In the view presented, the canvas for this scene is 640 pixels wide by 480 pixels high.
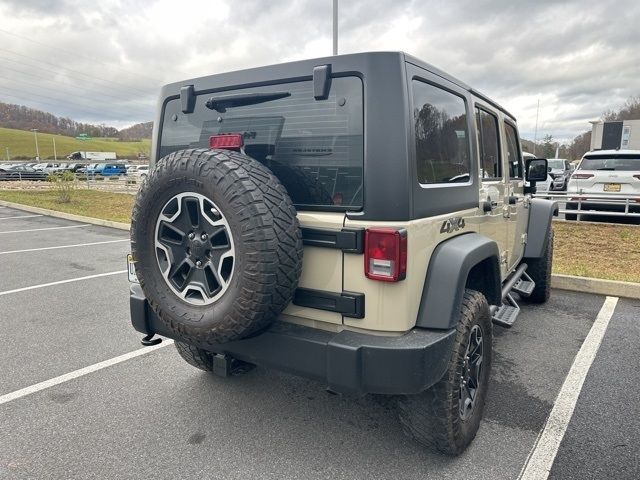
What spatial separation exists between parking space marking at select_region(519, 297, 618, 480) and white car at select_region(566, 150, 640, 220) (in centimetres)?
564

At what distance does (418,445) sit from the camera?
246cm

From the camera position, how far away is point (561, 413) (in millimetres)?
2762

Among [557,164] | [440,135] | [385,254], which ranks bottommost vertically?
[385,254]

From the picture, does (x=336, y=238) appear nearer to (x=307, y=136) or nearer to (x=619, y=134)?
(x=307, y=136)

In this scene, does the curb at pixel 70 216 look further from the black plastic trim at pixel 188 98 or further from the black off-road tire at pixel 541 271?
the black off-road tire at pixel 541 271

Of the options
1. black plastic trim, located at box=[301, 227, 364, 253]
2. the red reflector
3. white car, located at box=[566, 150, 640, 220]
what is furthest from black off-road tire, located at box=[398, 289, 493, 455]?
white car, located at box=[566, 150, 640, 220]

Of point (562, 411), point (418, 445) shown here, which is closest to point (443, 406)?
point (418, 445)

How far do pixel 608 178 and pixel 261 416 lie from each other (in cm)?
888

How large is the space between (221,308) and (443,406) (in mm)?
1191

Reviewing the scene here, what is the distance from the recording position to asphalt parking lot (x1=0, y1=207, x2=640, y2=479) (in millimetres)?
2291

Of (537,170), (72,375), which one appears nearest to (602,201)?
(537,170)

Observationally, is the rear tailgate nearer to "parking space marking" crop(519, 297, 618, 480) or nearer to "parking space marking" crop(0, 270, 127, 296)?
"parking space marking" crop(519, 297, 618, 480)

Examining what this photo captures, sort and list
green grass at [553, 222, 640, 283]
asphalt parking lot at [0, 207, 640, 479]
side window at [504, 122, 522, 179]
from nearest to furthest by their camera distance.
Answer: asphalt parking lot at [0, 207, 640, 479] → side window at [504, 122, 522, 179] → green grass at [553, 222, 640, 283]

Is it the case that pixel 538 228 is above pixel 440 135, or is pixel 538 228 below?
below
